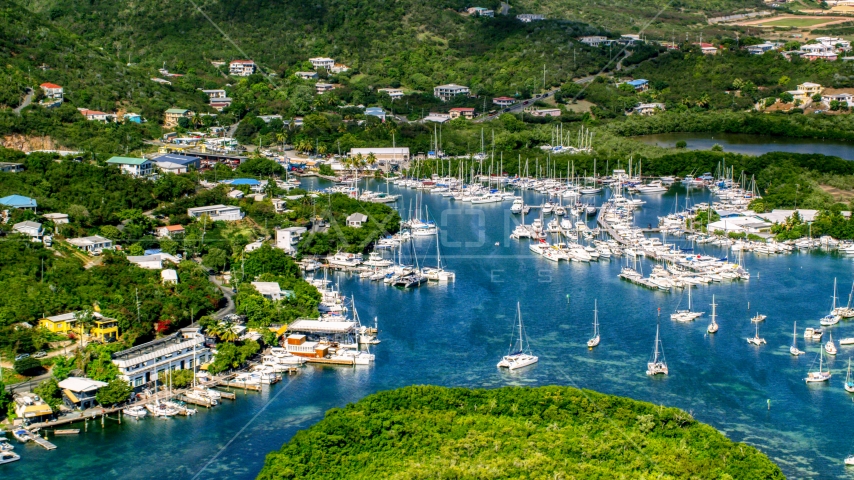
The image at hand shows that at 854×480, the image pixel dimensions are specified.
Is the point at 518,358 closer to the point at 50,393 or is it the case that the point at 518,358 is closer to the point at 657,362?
the point at 657,362

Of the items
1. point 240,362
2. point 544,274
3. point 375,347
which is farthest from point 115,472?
point 544,274

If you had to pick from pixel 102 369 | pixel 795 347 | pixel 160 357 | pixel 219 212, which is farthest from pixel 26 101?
pixel 795 347

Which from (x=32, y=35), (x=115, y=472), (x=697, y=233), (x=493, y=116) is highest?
(x=32, y=35)

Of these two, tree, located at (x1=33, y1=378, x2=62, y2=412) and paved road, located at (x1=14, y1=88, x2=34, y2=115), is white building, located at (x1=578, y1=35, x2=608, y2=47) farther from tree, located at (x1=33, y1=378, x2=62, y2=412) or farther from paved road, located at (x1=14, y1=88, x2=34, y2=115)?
tree, located at (x1=33, y1=378, x2=62, y2=412)

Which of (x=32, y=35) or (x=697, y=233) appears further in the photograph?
(x=32, y=35)

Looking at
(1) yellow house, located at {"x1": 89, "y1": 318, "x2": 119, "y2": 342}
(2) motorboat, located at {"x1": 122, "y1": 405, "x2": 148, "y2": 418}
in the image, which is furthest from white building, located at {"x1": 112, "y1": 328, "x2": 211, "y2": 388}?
(1) yellow house, located at {"x1": 89, "y1": 318, "x2": 119, "y2": 342}

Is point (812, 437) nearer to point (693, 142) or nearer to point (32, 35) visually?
point (693, 142)

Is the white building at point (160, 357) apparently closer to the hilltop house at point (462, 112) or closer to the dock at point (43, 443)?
the dock at point (43, 443)
